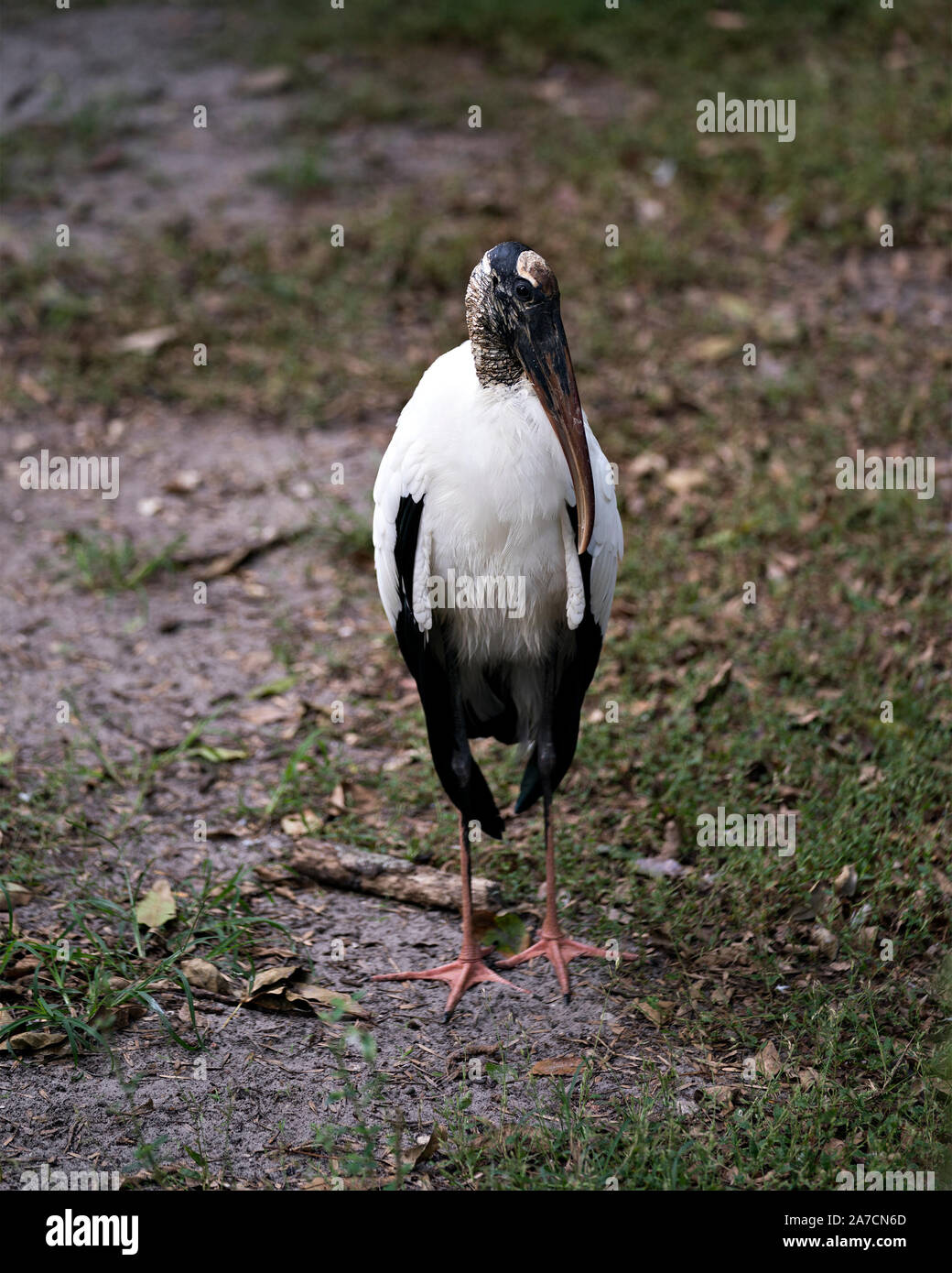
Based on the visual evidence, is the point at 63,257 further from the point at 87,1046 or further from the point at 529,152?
the point at 87,1046

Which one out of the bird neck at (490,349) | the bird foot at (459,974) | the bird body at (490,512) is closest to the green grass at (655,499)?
the bird foot at (459,974)

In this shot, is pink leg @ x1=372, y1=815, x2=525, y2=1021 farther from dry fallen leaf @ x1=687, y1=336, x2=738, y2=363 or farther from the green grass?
dry fallen leaf @ x1=687, y1=336, x2=738, y2=363

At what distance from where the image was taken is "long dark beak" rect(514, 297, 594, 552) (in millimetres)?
2928

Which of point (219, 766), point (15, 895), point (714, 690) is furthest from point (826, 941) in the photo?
point (15, 895)

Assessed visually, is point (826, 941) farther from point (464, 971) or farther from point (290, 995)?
point (290, 995)

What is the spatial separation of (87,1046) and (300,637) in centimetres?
211

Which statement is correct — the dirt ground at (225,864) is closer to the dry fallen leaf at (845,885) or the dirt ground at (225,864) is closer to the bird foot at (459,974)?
the bird foot at (459,974)

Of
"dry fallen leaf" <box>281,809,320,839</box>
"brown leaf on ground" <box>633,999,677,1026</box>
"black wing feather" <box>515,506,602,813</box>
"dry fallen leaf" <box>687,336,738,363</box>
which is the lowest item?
"brown leaf on ground" <box>633,999,677,1026</box>

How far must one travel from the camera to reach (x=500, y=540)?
3012 millimetres

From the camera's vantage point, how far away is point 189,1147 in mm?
2711

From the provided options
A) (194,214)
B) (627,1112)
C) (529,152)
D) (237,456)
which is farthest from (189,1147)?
(529,152)

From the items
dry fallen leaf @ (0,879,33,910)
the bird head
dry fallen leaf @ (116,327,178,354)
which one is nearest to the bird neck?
the bird head

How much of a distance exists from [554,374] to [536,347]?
0.07 m

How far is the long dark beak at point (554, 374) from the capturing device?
2.93m
